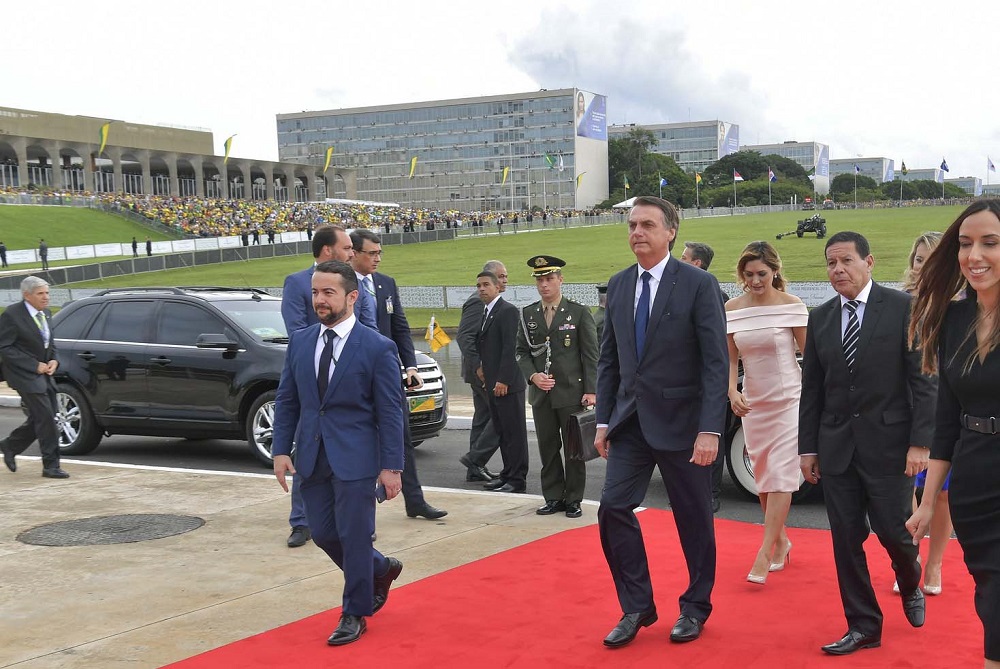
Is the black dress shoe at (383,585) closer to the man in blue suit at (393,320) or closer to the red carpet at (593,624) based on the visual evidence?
the red carpet at (593,624)

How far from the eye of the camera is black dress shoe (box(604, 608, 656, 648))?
4.84m

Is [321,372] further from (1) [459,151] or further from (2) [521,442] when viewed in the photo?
(1) [459,151]

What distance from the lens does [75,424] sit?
11297 millimetres

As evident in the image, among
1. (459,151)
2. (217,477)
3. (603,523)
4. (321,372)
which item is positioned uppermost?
(459,151)

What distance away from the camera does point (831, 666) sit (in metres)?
4.52

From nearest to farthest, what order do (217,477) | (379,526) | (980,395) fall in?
(980,395), (379,526), (217,477)

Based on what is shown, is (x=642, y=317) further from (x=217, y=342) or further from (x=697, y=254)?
(x=217, y=342)

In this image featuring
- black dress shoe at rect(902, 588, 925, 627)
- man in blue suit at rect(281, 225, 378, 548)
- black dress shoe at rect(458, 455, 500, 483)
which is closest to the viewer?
black dress shoe at rect(902, 588, 925, 627)

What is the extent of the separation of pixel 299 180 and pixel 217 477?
12584 centimetres

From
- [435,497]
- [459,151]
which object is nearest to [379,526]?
[435,497]

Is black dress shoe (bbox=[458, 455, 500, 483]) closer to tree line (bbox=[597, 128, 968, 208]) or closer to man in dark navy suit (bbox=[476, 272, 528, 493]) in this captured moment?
man in dark navy suit (bbox=[476, 272, 528, 493])

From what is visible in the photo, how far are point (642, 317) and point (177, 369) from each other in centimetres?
682

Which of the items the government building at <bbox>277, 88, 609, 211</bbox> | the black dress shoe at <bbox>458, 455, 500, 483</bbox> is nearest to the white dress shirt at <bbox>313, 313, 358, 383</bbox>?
the black dress shoe at <bbox>458, 455, 500, 483</bbox>

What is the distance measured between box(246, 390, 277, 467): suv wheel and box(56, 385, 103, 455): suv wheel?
2207 mm
